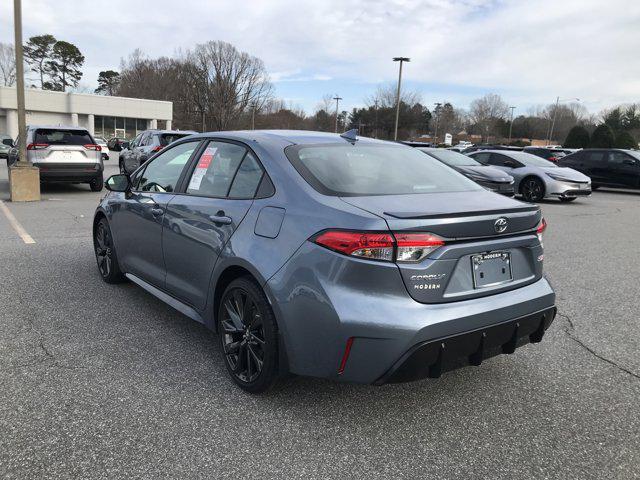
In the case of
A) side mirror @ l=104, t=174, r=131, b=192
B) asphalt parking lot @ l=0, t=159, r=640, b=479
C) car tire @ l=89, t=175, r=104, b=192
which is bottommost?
asphalt parking lot @ l=0, t=159, r=640, b=479

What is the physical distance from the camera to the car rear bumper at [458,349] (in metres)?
2.53

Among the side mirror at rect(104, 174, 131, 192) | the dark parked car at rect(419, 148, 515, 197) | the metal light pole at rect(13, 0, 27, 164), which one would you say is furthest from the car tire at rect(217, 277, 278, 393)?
the metal light pole at rect(13, 0, 27, 164)

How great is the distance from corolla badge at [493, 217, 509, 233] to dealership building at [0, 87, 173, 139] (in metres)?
56.9

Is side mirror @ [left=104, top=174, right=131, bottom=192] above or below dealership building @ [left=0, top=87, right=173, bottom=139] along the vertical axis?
below

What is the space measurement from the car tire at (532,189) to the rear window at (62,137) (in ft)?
39.3

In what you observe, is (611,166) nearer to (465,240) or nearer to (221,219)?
(465,240)

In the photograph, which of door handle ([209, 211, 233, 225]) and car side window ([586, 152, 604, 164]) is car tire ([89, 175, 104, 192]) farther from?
car side window ([586, 152, 604, 164])

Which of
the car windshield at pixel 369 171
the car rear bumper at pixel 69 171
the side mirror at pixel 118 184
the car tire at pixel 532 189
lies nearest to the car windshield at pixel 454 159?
the car tire at pixel 532 189

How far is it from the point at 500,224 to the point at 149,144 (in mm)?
14916

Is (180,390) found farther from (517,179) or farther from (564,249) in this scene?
(517,179)

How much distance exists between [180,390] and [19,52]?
454 inches

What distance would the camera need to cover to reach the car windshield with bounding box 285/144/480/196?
119 inches

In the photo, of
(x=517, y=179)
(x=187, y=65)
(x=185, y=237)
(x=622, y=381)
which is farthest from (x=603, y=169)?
(x=187, y=65)

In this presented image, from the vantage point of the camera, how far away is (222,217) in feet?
10.8
